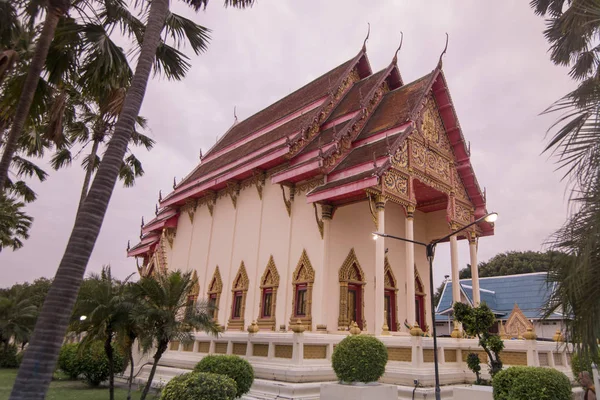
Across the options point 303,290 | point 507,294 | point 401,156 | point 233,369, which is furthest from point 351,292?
point 507,294

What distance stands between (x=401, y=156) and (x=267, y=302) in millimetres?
6063

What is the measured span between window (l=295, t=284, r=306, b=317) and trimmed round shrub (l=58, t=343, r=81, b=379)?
23.6 feet

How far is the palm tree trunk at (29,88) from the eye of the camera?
800 cm

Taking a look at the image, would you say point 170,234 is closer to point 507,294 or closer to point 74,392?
point 74,392

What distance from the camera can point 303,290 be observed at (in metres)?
13.2

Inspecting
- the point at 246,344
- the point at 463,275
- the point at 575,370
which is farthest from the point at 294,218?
the point at 463,275

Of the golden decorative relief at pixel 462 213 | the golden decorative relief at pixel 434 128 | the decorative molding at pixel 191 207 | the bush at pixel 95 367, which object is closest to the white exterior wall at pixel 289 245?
the decorative molding at pixel 191 207

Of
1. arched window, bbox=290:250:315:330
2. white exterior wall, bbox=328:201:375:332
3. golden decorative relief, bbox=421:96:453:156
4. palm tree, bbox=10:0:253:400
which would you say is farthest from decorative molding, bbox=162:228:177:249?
palm tree, bbox=10:0:253:400

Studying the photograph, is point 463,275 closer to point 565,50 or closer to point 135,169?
point 135,169

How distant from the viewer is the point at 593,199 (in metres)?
4.51

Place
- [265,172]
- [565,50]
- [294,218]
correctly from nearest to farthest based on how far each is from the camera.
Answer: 1. [565,50]
2. [294,218]
3. [265,172]

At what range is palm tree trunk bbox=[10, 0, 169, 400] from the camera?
462 centimetres

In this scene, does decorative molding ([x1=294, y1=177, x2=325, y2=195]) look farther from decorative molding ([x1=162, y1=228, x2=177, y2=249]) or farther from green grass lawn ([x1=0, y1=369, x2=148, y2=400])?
decorative molding ([x1=162, y1=228, x2=177, y2=249])

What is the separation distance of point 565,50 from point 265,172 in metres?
9.86
